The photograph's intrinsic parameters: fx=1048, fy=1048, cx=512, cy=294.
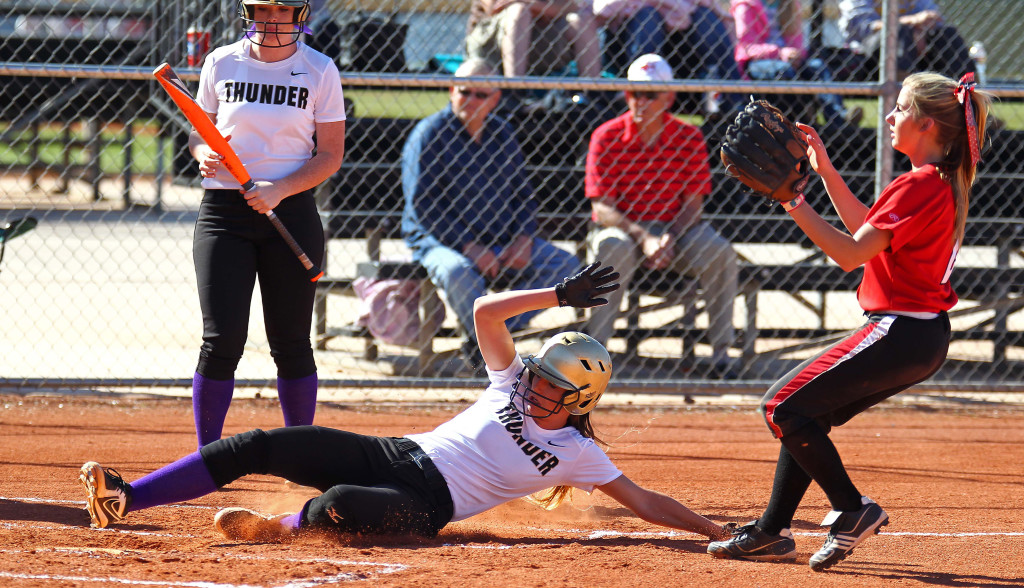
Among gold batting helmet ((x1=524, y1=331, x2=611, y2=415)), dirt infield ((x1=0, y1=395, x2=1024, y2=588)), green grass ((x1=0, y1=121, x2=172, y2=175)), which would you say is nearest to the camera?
dirt infield ((x1=0, y1=395, x2=1024, y2=588))

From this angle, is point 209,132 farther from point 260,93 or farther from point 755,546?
point 755,546

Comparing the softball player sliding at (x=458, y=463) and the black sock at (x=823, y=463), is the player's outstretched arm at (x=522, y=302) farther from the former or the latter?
the black sock at (x=823, y=463)

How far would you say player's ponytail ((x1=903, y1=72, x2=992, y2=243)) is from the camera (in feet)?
10.8

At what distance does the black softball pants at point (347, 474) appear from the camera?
11.1 feet

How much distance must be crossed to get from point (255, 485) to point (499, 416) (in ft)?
4.59

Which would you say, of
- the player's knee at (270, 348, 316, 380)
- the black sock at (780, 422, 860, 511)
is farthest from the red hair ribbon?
the player's knee at (270, 348, 316, 380)

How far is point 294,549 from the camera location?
11.2ft

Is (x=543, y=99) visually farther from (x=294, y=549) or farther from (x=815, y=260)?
(x=294, y=549)

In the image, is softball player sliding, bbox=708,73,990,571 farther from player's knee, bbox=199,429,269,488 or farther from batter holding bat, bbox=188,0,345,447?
batter holding bat, bbox=188,0,345,447

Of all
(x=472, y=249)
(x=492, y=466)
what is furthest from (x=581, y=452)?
(x=472, y=249)

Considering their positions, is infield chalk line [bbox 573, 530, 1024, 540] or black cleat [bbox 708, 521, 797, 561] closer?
black cleat [bbox 708, 521, 797, 561]

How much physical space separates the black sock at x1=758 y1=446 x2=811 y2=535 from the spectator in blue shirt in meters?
3.30

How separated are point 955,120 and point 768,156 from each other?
2.12 ft

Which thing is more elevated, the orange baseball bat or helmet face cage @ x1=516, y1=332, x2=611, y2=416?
the orange baseball bat
